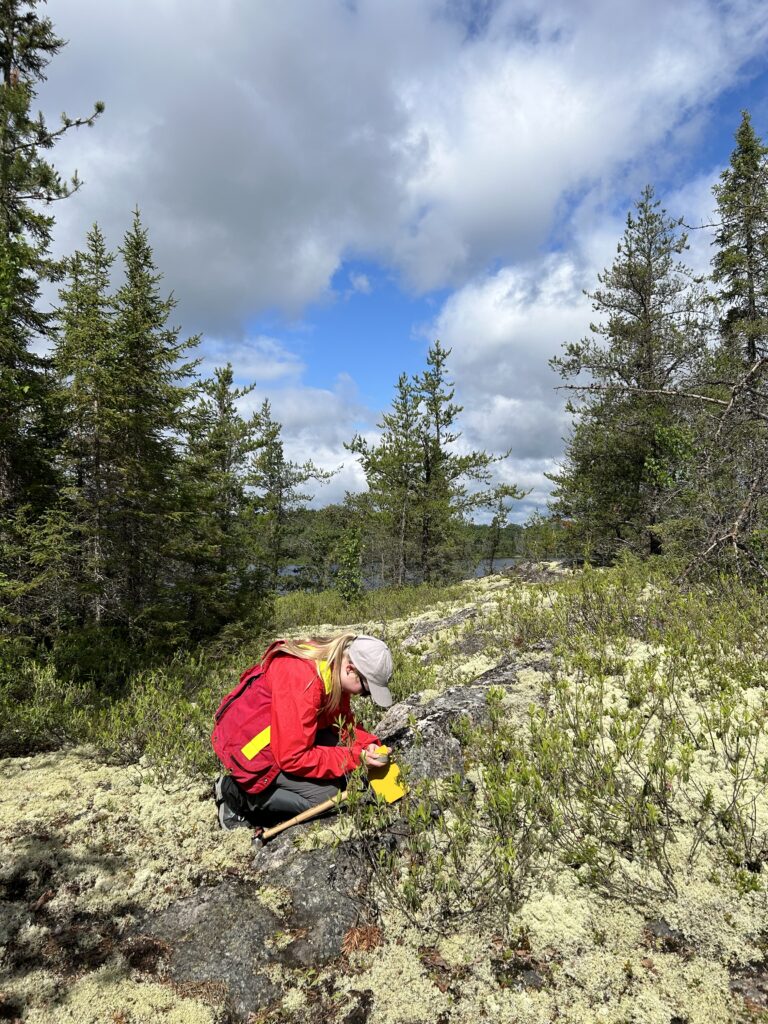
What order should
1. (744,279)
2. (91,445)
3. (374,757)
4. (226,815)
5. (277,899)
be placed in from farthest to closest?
(744,279), (91,445), (226,815), (374,757), (277,899)

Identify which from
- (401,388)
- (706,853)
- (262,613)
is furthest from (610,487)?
(706,853)

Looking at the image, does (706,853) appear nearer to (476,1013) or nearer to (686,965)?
(686,965)

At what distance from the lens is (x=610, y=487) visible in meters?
16.7

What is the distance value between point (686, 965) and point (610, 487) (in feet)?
52.9

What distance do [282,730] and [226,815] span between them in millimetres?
903

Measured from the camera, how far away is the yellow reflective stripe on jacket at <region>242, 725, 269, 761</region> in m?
3.47

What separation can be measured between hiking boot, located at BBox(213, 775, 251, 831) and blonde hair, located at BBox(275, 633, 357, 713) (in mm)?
1019

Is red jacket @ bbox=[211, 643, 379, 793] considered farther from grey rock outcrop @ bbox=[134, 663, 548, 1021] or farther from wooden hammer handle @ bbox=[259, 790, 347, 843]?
grey rock outcrop @ bbox=[134, 663, 548, 1021]

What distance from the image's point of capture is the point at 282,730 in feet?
11.1

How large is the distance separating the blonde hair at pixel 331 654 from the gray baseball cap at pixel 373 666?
9cm

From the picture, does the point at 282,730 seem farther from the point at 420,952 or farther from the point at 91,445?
the point at 91,445

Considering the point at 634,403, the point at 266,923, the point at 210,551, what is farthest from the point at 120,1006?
the point at 634,403

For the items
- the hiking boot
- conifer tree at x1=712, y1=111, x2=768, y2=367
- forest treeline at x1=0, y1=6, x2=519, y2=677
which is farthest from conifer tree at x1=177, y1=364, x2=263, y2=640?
conifer tree at x1=712, y1=111, x2=768, y2=367

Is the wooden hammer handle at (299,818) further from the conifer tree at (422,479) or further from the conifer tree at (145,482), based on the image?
the conifer tree at (422,479)
